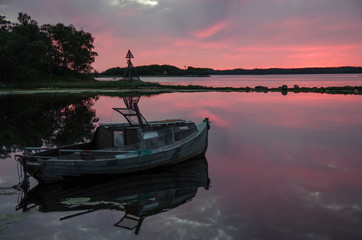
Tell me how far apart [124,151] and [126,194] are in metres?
2.66

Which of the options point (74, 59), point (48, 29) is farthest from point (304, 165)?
point (48, 29)

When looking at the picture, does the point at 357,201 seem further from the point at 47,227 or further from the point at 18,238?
the point at 18,238

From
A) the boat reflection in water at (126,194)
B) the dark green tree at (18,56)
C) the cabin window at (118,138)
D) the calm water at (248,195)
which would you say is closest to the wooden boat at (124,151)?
the cabin window at (118,138)

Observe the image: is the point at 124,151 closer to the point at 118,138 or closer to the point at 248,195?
the point at 118,138

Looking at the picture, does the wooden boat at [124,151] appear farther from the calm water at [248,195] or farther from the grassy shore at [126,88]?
the grassy shore at [126,88]

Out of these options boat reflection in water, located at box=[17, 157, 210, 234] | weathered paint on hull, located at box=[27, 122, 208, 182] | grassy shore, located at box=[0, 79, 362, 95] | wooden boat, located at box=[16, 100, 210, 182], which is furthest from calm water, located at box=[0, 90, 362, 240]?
grassy shore, located at box=[0, 79, 362, 95]

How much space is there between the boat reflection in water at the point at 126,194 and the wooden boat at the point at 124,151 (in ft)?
1.80

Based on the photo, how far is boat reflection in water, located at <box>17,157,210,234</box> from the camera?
11531 mm

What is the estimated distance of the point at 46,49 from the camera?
3258 inches

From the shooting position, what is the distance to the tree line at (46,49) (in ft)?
241

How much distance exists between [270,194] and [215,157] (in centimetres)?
651

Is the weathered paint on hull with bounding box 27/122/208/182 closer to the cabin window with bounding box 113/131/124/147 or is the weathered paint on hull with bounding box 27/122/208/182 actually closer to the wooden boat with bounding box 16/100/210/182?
the wooden boat with bounding box 16/100/210/182

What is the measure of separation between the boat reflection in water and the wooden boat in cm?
55

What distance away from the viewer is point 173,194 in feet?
43.1
